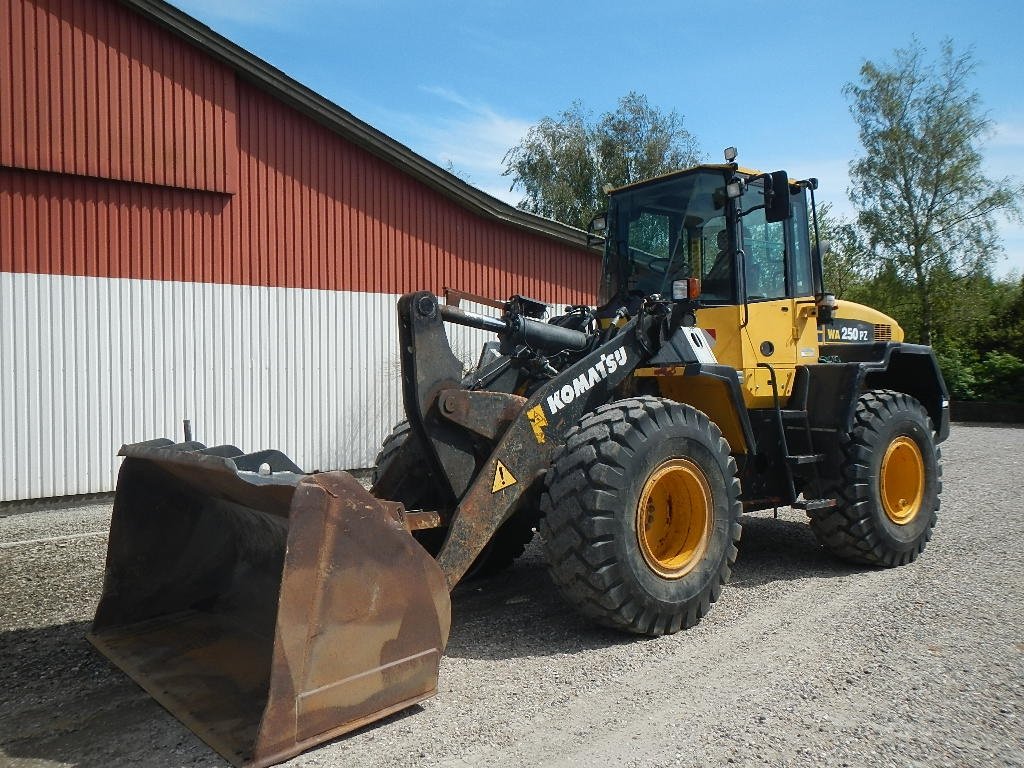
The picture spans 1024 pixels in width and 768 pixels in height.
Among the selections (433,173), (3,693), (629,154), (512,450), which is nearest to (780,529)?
(512,450)

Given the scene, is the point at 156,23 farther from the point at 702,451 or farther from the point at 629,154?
the point at 629,154

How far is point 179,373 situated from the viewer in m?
10.4

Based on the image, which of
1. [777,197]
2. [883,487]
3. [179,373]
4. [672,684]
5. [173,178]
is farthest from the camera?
[179,373]

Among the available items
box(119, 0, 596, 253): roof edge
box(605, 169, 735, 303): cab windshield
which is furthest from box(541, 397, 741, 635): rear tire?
box(119, 0, 596, 253): roof edge

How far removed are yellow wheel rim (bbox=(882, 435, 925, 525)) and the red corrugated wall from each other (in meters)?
7.97

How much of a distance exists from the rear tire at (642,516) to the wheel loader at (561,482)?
1 centimetres

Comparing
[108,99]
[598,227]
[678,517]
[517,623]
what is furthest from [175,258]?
[678,517]

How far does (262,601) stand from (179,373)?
691 cm

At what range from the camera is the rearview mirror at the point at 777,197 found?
17.7 feet

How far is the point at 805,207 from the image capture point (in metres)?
6.26

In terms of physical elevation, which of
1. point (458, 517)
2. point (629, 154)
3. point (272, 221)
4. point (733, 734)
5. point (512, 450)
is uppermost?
point (629, 154)

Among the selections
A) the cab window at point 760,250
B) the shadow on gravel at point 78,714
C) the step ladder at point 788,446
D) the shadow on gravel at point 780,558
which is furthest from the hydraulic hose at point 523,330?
the shadow on gravel at point 78,714

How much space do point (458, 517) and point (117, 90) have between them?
8.67 m

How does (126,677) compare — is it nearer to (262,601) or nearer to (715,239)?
(262,601)
